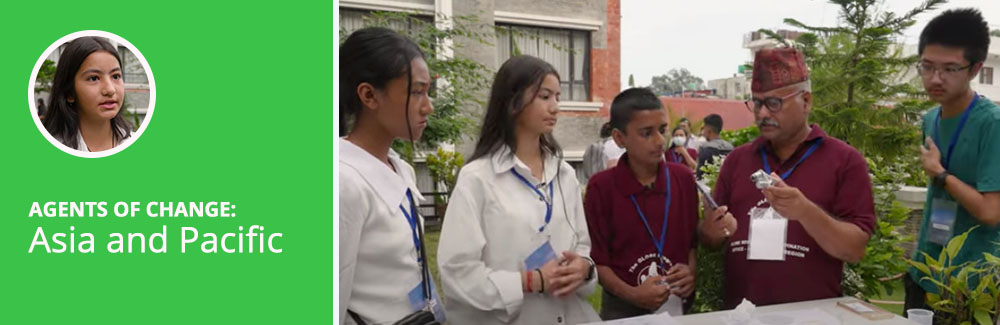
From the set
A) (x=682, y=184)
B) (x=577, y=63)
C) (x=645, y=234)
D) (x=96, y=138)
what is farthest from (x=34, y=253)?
(x=577, y=63)

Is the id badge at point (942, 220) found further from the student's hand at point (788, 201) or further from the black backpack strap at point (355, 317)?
the black backpack strap at point (355, 317)

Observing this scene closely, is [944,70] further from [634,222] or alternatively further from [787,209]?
[634,222]

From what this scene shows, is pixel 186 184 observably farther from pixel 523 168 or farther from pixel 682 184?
pixel 682 184

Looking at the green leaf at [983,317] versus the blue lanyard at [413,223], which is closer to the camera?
the blue lanyard at [413,223]

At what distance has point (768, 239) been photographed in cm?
201

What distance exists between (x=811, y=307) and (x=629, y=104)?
2.81 ft

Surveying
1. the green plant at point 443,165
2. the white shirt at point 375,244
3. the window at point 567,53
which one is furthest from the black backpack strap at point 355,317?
the window at point 567,53

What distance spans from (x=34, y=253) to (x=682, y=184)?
196cm

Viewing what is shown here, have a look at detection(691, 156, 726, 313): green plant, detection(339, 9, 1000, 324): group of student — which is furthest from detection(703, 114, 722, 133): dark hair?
detection(691, 156, 726, 313): green plant

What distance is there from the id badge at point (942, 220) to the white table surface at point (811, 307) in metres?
0.57

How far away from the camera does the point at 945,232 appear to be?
2.26 m

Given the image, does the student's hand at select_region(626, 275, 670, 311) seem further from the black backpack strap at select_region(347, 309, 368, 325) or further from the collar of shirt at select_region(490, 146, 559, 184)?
the black backpack strap at select_region(347, 309, 368, 325)

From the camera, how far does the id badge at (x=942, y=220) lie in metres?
2.26

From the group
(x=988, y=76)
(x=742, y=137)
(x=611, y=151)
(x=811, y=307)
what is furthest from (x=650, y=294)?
(x=988, y=76)
